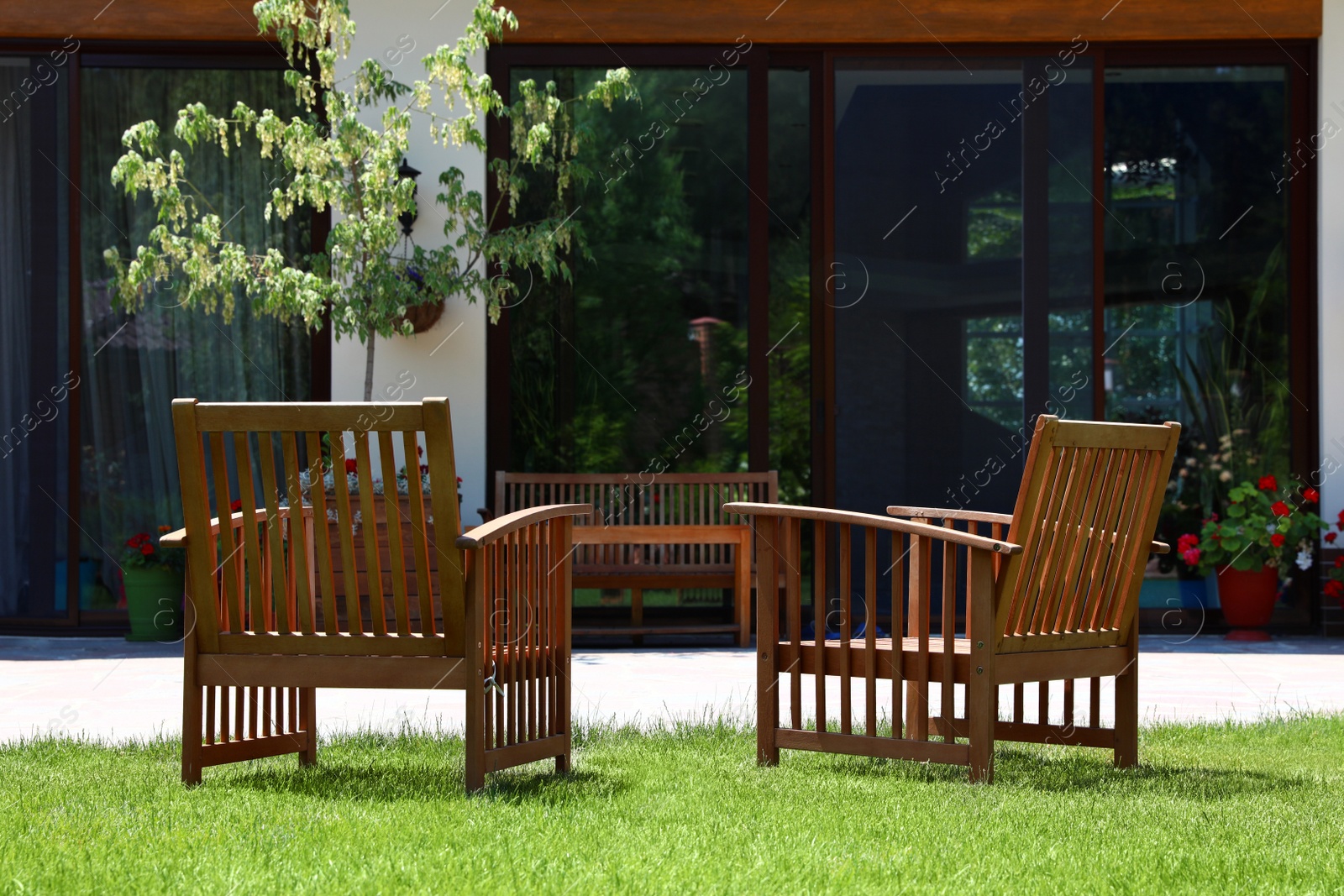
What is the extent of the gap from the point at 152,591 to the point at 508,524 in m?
4.23

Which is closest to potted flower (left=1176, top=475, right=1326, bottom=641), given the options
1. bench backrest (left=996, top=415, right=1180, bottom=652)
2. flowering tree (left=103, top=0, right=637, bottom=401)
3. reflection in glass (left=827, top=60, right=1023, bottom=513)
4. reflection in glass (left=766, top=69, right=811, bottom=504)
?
reflection in glass (left=827, top=60, right=1023, bottom=513)

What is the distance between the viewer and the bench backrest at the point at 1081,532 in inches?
129

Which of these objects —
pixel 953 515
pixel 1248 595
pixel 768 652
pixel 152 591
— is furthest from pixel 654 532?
pixel 768 652

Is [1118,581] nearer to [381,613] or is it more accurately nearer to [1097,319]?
[381,613]

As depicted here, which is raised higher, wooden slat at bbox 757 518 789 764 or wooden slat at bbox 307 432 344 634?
wooden slat at bbox 307 432 344 634

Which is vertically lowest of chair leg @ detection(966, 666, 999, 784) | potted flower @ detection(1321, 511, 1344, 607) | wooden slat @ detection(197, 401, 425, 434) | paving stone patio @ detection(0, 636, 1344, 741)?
paving stone patio @ detection(0, 636, 1344, 741)

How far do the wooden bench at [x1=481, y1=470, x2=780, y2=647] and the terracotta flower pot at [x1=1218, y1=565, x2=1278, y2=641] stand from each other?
7.55 ft

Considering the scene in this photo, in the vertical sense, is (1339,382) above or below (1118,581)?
above

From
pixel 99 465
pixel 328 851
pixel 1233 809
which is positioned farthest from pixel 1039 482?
pixel 99 465

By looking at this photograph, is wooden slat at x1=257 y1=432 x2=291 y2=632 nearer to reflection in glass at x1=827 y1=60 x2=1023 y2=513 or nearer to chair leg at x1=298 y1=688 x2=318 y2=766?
chair leg at x1=298 y1=688 x2=318 y2=766

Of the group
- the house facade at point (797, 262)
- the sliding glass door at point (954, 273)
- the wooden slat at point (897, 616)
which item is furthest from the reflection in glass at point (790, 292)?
the wooden slat at point (897, 616)

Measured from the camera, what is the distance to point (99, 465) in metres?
7.37

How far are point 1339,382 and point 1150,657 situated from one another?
2.08m

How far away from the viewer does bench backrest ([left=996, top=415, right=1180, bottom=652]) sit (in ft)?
10.7
